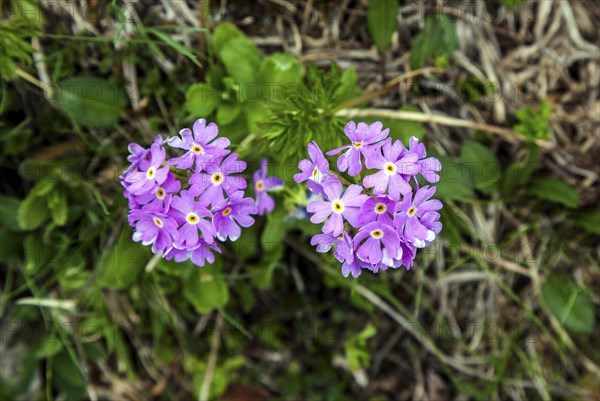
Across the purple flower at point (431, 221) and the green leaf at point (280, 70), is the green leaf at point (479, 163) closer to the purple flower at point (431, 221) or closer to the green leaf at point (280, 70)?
the green leaf at point (280, 70)

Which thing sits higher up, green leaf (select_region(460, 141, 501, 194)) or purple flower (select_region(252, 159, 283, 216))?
purple flower (select_region(252, 159, 283, 216))

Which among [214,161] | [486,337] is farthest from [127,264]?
[486,337]

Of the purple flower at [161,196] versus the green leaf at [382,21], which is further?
the green leaf at [382,21]

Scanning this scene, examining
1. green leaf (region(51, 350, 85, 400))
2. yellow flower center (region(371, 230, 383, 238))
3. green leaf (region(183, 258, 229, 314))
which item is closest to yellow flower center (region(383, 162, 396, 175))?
yellow flower center (region(371, 230, 383, 238))

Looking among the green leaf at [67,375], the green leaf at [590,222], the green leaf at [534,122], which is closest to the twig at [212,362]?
the green leaf at [67,375]

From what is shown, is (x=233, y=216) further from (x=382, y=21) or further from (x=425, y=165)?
(x=382, y=21)

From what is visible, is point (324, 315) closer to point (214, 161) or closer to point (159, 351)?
point (159, 351)

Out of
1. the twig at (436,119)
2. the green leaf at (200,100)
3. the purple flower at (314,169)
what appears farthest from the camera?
the twig at (436,119)

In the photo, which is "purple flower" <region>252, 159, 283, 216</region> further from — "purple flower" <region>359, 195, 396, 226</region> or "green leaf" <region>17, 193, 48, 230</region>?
"green leaf" <region>17, 193, 48, 230</region>

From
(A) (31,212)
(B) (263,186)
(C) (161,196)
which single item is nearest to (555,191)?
(B) (263,186)
